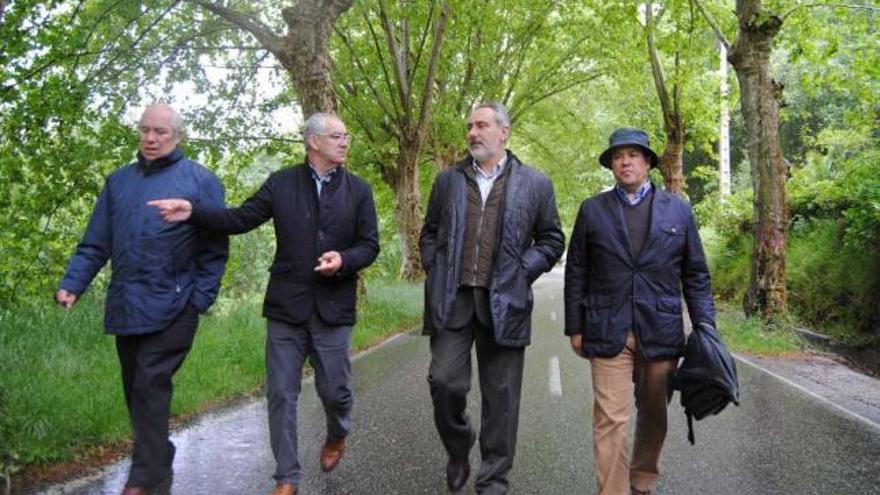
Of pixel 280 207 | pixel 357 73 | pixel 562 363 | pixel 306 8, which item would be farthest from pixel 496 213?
pixel 357 73

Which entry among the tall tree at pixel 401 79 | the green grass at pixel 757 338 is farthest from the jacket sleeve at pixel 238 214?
the tall tree at pixel 401 79

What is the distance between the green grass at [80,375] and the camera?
515 cm

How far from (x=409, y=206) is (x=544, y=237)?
1875 cm

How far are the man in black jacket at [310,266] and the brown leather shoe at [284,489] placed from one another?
15 mm

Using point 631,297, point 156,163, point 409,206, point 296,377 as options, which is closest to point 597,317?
point 631,297

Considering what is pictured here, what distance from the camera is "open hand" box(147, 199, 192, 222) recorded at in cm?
421

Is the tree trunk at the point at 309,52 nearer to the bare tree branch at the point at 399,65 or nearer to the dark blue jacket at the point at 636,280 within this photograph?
the bare tree branch at the point at 399,65

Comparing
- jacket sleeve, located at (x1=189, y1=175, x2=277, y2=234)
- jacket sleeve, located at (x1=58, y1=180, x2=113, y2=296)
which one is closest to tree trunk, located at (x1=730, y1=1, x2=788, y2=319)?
jacket sleeve, located at (x1=189, y1=175, x2=277, y2=234)

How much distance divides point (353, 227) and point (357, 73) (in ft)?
56.6

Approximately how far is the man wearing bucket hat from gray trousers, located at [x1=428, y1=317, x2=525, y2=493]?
1.48ft

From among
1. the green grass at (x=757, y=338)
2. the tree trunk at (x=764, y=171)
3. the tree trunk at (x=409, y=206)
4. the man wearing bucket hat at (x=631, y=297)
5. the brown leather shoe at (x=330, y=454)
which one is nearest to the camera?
the man wearing bucket hat at (x=631, y=297)

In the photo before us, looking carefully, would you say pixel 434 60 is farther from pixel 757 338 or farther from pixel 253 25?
pixel 757 338

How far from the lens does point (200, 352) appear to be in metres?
8.77

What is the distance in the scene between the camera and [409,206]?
915 inches
